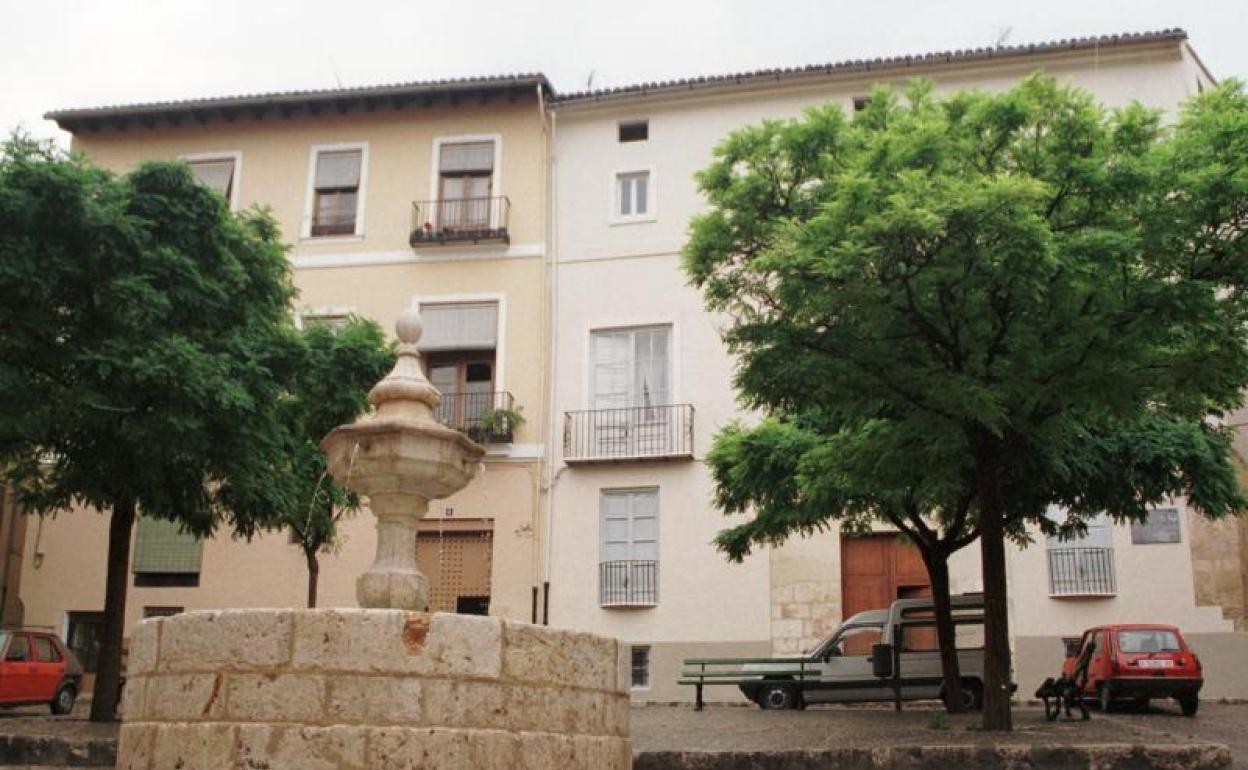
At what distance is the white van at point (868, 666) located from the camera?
741 inches

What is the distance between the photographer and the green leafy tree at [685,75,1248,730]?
11.0m

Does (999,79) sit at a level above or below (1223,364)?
above

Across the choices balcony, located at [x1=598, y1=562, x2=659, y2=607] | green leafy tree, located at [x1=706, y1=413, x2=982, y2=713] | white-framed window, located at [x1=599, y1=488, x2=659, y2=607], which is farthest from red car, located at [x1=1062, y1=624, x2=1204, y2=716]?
white-framed window, located at [x1=599, y1=488, x2=659, y2=607]

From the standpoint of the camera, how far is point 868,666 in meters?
19.2

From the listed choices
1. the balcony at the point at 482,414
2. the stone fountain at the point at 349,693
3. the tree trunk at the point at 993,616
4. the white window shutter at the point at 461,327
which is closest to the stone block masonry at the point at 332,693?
A: the stone fountain at the point at 349,693

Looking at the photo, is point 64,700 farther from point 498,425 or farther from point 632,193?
point 632,193

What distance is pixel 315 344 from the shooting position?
18.0m

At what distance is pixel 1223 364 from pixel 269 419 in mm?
9877

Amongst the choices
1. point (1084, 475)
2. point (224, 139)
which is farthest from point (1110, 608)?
point (224, 139)

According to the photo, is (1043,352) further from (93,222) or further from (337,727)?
(93,222)

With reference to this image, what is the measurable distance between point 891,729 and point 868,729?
25 cm

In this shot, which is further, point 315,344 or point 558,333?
point 558,333

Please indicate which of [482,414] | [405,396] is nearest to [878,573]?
[482,414]

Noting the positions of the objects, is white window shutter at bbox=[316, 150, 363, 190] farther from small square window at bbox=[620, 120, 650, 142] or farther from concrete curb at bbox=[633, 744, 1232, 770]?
concrete curb at bbox=[633, 744, 1232, 770]
